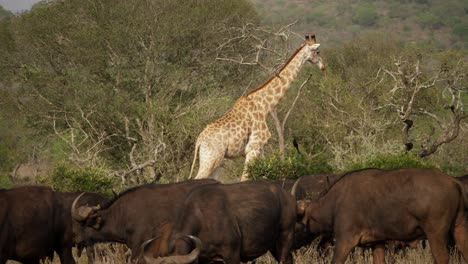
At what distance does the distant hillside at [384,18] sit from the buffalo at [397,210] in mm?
67910

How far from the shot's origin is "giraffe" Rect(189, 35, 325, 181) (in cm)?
1795

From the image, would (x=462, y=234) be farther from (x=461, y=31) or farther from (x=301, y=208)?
(x=461, y=31)

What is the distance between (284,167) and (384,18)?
264ft

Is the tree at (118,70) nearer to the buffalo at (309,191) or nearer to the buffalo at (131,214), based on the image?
the buffalo at (309,191)

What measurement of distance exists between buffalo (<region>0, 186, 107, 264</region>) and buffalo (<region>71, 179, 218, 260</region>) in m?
0.43

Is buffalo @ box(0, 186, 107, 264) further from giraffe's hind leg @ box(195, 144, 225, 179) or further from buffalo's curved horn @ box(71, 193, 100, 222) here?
giraffe's hind leg @ box(195, 144, 225, 179)

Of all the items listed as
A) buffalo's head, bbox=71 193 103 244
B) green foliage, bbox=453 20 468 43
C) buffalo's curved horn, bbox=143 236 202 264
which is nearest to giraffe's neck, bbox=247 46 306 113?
buffalo's head, bbox=71 193 103 244

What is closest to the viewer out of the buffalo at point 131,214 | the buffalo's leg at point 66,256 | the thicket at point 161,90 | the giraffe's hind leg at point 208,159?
the buffalo at point 131,214

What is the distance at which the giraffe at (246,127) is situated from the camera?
17953 millimetres

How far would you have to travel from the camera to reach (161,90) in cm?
2614

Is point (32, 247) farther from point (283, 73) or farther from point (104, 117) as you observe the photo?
point (104, 117)

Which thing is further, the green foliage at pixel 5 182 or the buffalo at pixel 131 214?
the green foliage at pixel 5 182

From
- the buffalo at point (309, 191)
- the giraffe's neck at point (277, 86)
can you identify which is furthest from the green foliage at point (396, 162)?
the giraffe's neck at point (277, 86)

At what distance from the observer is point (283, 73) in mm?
19453
